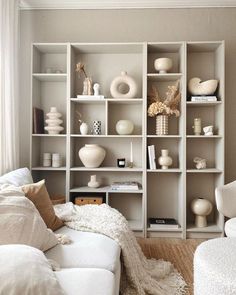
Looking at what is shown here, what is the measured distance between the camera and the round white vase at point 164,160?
3.06 m

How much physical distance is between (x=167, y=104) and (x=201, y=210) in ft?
3.93

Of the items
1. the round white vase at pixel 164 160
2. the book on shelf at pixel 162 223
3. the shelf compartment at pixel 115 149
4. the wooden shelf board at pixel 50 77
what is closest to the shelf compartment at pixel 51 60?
the wooden shelf board at pixel 50 77

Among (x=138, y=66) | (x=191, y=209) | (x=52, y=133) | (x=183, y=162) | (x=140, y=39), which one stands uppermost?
(x=140, y=39)

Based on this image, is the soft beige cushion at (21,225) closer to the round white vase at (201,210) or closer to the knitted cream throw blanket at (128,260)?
the knitted cream throw blanket at (128,260)

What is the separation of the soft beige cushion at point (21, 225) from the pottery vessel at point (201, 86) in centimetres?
219

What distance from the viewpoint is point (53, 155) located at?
3199 mm

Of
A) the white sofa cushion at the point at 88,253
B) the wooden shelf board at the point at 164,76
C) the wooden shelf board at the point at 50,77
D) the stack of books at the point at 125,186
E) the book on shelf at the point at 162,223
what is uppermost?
the wooden shelf board at the point at 50,77

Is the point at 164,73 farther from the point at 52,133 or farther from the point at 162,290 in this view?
the point at 162,290

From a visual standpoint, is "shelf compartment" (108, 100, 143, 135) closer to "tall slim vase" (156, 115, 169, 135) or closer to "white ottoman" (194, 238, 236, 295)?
"tall slim vase" (156, 115, 169, 135)

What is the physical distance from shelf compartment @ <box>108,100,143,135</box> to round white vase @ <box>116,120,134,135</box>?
0.64ft

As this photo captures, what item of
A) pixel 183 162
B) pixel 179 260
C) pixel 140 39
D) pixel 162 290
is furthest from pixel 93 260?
pixel 140 39

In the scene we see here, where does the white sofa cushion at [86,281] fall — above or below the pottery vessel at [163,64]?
below

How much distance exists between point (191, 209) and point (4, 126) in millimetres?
2195

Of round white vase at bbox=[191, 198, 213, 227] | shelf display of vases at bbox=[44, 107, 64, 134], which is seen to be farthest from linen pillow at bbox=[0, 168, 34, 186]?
round white vase at bbox=[191, 198, 213, 227]
